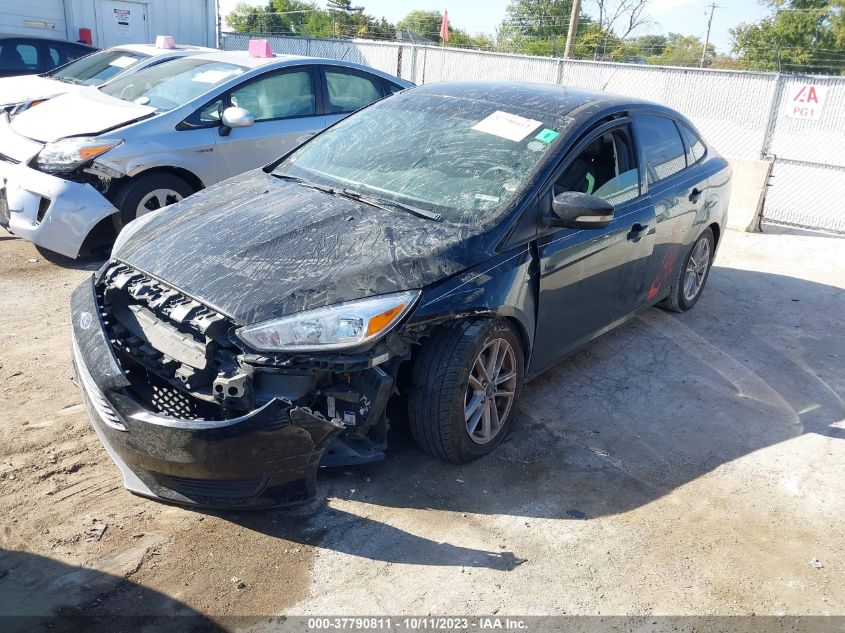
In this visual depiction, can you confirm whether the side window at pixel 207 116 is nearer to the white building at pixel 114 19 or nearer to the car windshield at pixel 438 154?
the car windshield at pixel 438 154

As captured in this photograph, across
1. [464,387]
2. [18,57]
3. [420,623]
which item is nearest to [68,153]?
[464,387]

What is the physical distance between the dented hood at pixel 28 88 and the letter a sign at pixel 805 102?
9936 millimetres

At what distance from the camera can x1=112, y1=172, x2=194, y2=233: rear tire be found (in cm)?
595

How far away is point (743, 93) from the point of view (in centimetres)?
1169

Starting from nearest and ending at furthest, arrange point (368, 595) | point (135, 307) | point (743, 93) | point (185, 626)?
point (185, 626)
point (368, 595)
point (135, 307)
point (743, 93)

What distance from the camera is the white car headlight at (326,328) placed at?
9.59ft

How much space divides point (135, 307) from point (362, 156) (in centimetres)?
163

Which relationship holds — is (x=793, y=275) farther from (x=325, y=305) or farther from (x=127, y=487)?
(x=127, y=487)

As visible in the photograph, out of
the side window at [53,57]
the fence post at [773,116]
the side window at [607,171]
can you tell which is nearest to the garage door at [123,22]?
the side window at [53,57]

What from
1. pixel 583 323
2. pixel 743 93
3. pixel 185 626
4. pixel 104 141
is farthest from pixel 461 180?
pixel 743 93

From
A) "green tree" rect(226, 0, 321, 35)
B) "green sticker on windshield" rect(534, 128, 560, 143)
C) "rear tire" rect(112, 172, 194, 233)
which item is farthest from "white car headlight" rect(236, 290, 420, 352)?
"green tree" rect(226, 0, 321, 35)

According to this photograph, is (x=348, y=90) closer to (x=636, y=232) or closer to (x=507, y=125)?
(x=507, y=125)

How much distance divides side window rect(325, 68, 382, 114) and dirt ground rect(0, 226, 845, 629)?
12.0 feet

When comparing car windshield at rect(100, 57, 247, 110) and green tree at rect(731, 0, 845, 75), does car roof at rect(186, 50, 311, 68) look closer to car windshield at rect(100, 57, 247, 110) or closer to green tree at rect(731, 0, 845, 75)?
car windshield at rect(100, 57, 247, 110)
